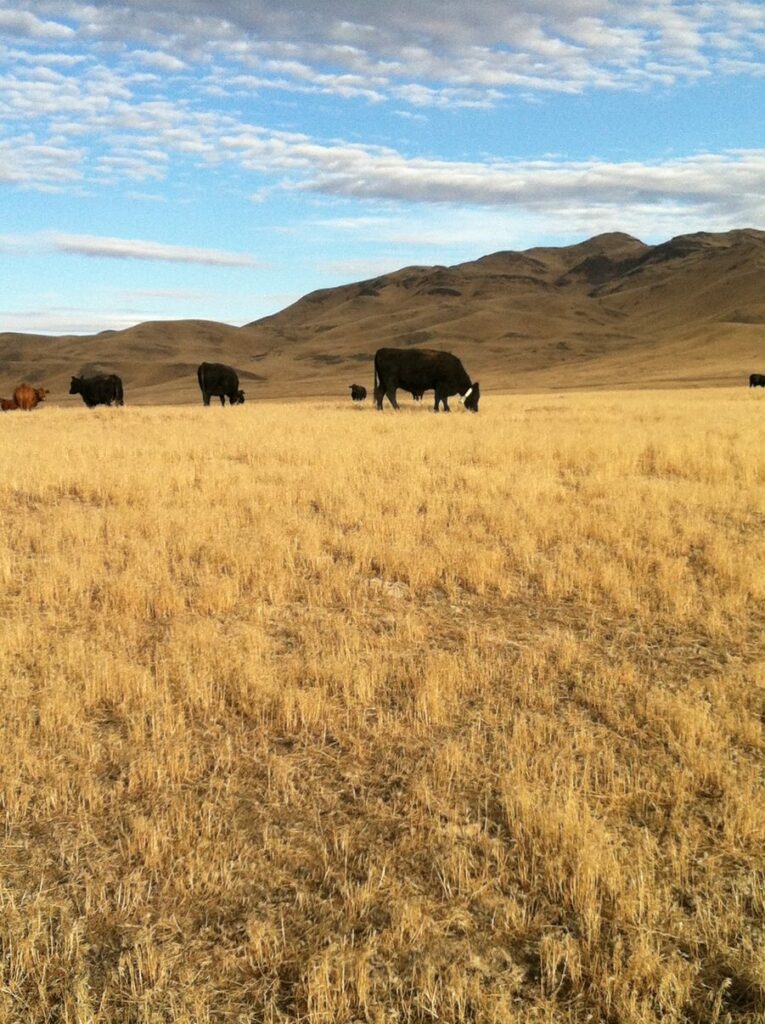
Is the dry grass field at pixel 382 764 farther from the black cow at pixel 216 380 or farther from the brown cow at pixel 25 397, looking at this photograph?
the black cow at pixel 216 380

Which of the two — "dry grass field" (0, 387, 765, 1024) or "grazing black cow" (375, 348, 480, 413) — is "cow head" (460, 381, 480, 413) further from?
"dry grass field" (0, 387, 765, 1024)

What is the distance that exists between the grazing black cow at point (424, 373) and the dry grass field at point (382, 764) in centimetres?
1771

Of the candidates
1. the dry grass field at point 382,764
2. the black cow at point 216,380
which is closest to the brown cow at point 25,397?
the black cow at point 216,380

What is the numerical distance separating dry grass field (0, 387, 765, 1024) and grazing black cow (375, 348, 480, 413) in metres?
17.7

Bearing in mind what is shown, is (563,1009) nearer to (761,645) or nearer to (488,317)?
(761,645)

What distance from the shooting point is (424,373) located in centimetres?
2744

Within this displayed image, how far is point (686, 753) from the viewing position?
438cm

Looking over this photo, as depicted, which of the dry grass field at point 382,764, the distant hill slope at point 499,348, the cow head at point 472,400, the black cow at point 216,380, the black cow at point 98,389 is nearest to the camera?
the dry grass field at point 382,764

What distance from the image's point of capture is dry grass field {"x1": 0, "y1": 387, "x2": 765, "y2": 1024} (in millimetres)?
2873

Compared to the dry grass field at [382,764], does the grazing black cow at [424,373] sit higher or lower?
higher

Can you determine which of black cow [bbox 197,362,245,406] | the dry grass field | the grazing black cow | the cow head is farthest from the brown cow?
the dry grass field

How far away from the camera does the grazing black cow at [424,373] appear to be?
27297 mm

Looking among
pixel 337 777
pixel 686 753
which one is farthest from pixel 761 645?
pixel 337 777

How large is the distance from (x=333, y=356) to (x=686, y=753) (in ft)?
425
